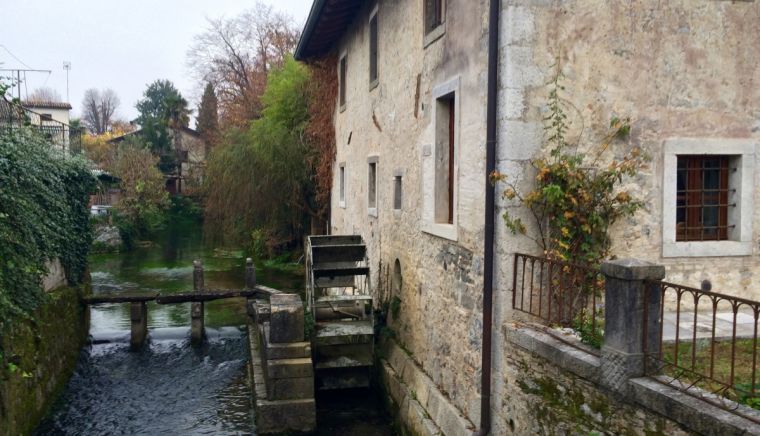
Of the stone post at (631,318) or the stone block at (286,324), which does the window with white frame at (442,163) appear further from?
the stone post at (631,318)

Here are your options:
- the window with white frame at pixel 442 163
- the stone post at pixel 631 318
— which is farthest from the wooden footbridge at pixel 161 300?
the stone post at pixel 631 318

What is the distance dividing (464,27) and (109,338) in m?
10.6

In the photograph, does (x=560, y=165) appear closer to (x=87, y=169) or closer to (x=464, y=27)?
(x=464, y=27)

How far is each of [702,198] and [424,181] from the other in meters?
3.05

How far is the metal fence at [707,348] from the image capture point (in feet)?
11.8

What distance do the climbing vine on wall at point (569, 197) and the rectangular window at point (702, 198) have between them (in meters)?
0.73

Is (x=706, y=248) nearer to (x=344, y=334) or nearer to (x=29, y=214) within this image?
(x=344, y=334)

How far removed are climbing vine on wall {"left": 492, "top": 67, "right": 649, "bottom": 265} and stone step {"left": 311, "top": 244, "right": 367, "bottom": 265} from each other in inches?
225

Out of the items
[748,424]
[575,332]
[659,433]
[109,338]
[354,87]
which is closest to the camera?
[748,424]

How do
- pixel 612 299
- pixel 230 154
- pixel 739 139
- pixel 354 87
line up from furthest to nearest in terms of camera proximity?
pixel 230 154 → pixel 354 87 → pixel 739 139 → pixel 612 299

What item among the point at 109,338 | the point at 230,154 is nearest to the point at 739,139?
the point at 109,338

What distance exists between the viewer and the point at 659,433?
150 inches

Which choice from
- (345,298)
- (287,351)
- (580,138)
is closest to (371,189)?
(345,298)

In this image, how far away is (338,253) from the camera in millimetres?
11070
